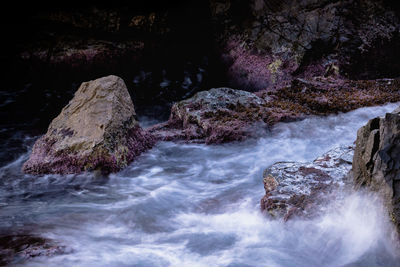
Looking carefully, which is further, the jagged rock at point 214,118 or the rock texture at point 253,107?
the rock texture at point 253,107

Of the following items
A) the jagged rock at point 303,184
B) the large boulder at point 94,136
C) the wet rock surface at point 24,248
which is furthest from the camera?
the large boulder at point 94,136

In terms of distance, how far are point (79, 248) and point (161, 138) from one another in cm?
436

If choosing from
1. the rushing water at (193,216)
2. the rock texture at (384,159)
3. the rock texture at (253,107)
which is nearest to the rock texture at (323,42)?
the rock texture at (253,107)

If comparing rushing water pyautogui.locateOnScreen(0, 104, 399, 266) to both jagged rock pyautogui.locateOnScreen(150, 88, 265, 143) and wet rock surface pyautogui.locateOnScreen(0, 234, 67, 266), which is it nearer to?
wet rock surface pyautogui.locateOnScreen(0, 234, 67, 266)

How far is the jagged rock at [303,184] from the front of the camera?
4051 mm

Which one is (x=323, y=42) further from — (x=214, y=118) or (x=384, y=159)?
(x=384, y=159)

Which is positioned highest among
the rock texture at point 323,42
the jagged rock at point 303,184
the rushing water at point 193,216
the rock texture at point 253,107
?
the rock texture at point 323,42

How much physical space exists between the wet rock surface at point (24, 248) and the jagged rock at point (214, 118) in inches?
174

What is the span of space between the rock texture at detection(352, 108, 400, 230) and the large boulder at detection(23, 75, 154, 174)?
451cm

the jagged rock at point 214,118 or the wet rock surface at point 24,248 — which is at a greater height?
the jagged rock at point 214,118

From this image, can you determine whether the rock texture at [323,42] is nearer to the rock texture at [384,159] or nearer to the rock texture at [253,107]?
the rock texture at [253,107]

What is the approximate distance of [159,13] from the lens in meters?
14.7

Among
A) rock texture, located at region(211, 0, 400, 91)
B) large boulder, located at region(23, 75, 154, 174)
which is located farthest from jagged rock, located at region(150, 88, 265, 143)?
rock texture, located at region(211, 0, 400, 91)

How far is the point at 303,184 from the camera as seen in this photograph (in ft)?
14.3
